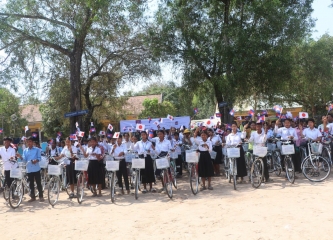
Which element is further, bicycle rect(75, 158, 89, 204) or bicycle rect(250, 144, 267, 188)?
bicycle rect(250, 144, 267, 188)

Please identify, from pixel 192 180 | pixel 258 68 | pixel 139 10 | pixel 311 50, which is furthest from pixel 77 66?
pixel 311 50

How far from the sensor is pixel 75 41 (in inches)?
601

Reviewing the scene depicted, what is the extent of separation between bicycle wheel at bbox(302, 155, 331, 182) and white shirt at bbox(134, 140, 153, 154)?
4147 millimetres

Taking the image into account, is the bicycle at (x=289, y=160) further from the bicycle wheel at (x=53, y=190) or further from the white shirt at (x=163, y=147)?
the bicycle wheel at (x=53, y=190)

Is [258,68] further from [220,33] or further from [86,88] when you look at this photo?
[86,88]

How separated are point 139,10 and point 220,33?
348cm

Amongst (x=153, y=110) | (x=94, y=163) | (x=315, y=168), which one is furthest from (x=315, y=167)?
(x=153, y=110)

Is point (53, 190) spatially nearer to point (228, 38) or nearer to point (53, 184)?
point (53, 184)

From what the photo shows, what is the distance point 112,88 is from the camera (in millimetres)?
18266

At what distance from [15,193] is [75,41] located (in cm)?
851

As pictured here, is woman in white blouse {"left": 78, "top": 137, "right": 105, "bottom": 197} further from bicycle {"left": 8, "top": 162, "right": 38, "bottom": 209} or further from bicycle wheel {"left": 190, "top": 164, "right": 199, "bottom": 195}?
bicycle wheel {"left": 190, "top": 164, "right": 199, "bottom": 195}

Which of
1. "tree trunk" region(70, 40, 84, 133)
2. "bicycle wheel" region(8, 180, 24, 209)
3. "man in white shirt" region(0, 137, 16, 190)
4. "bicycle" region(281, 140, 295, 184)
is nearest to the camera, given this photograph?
"bicycle wheel" region(8, 180, 24, 209)

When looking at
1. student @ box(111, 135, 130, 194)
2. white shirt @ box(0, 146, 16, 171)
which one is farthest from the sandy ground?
white shirt @ box(0, 146, 16, 171)

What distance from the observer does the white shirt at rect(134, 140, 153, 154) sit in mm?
9266
